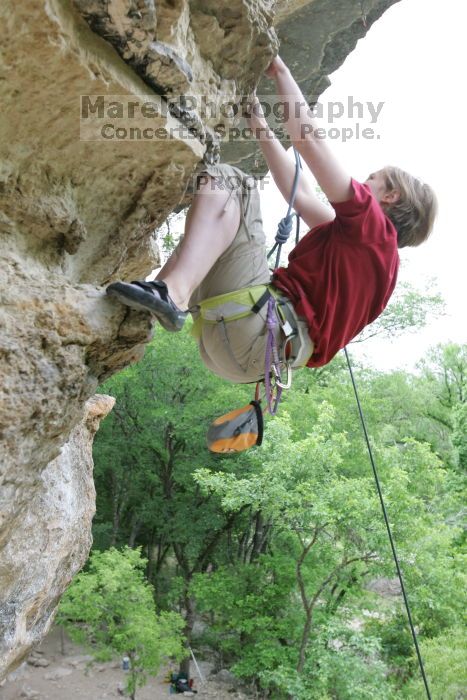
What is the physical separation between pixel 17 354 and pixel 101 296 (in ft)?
1.43

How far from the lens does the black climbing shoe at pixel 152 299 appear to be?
233 centimetres

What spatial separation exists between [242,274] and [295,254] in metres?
0.30

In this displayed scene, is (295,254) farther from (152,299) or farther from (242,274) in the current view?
(152,299)

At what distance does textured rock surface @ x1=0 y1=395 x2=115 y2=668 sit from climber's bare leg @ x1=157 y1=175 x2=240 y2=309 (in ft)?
4.90

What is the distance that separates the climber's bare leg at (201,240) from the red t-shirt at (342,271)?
35cm

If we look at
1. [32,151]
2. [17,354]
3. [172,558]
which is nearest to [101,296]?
[17,354]

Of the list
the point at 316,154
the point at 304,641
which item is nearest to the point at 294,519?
the point at 304,641

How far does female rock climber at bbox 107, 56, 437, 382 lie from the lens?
271 cm

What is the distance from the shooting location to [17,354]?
225cm

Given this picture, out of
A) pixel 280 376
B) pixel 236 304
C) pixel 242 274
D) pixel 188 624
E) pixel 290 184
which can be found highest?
pixel 290 184

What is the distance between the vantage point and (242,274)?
2932 millimetres

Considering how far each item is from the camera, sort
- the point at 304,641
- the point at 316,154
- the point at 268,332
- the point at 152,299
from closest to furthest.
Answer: the point at 152,299 → the point at 316,154 → the point at 268,332 → the point at 304,641

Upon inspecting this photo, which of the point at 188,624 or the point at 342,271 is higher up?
the point at 342,271

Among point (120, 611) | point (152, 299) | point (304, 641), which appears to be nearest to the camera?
point (152, 299)
